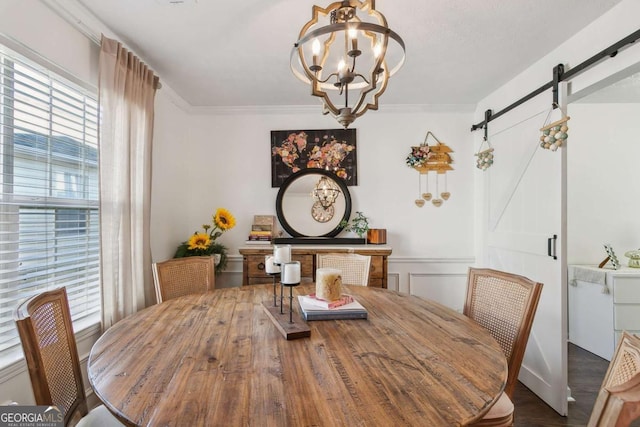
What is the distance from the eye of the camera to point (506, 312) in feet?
4.93

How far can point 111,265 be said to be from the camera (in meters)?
1.92

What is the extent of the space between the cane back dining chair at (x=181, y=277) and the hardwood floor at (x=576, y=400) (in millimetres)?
2228

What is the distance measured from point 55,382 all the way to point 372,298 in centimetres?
140

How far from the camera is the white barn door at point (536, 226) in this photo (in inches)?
81.9

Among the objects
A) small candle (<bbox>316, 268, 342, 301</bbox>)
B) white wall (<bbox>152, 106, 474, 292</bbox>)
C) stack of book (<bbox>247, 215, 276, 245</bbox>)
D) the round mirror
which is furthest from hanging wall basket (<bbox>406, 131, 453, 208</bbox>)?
small candle (<bbox>316, 268, 342, 301</bbox>)

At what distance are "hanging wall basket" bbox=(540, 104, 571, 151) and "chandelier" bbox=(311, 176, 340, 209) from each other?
1813mm

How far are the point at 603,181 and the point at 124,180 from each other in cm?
441

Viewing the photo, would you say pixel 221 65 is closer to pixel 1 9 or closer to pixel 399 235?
pixel 1 9

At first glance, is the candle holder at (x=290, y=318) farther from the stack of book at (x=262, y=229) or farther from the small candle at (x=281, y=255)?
the stack of book at (x=262, y=229)

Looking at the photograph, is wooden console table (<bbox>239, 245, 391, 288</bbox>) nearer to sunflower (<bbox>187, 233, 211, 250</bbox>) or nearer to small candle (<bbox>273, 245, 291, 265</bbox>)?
sunflower (<bbox>187, 233, 211, 250</bbox>)

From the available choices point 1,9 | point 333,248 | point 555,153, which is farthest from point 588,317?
point 1,9

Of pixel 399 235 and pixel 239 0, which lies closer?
pixel 239 0

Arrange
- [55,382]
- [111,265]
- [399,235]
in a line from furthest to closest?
[399,235] < [111,265] < [55,382]

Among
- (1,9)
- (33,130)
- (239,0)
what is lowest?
(33,130)
